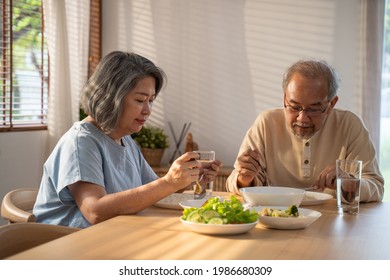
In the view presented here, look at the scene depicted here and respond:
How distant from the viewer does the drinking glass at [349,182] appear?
2.02 m

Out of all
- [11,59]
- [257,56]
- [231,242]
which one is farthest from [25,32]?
[231,242]

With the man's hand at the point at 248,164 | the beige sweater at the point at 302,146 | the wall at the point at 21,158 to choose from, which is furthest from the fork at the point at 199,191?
the wall at the point at 21,158

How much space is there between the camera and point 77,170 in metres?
2.03

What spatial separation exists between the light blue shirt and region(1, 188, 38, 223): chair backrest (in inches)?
2.4

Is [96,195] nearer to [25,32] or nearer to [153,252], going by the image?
[153,252]

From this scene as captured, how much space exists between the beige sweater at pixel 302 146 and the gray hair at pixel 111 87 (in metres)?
0.80

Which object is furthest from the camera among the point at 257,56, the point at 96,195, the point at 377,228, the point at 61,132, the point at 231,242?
the point at 257,56

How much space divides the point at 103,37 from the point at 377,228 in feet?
13.0

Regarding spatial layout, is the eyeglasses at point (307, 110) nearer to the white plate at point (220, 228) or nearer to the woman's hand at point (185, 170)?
the woman's hand at point (185, 170)

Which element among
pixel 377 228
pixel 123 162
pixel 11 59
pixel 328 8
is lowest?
pixel 377 228

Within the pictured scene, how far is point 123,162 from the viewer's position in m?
2.35

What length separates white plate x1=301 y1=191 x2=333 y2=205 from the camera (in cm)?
225

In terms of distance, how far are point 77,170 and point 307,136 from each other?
1160 millimetres

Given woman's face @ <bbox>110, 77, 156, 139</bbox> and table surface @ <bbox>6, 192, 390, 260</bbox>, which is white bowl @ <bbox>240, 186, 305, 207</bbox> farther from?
woman's face @ <bbox>110, 77, 156, 139</bbox>
